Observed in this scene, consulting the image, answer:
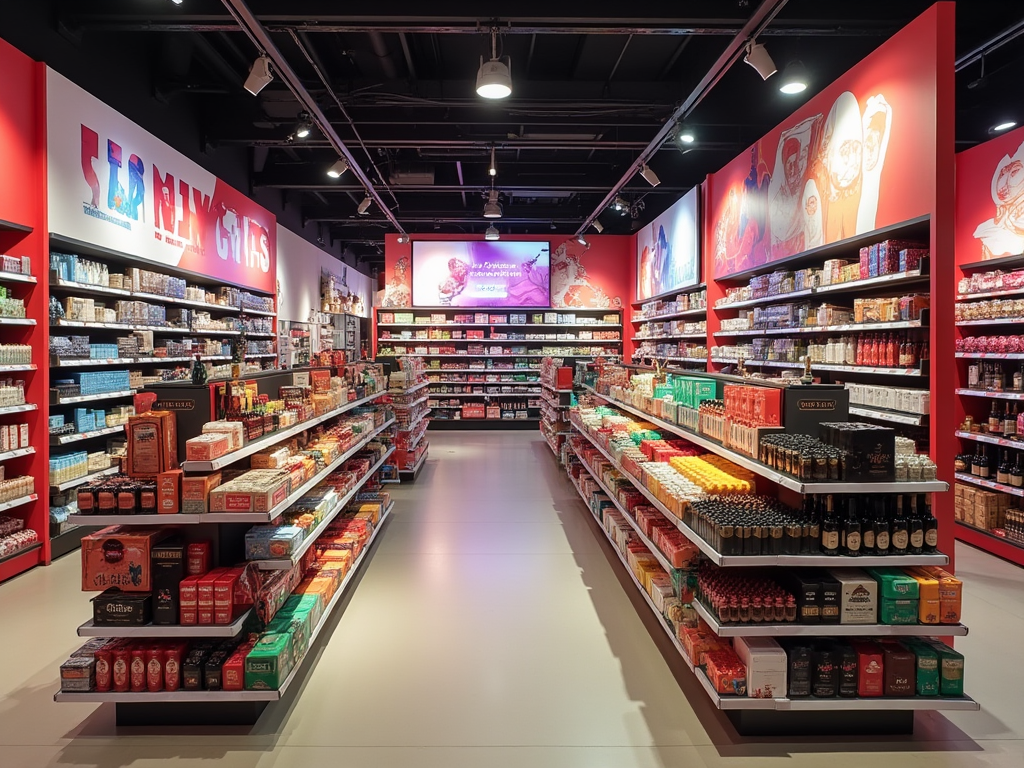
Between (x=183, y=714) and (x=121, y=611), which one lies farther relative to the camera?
(x=183, y=714)

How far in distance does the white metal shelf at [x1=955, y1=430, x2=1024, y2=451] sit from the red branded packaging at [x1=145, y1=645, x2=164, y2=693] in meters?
6.71

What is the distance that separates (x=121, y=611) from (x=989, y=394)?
22.9ft

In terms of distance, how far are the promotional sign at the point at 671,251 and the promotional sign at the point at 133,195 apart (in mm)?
7599

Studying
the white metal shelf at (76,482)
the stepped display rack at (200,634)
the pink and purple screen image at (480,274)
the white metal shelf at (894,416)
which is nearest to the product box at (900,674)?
the white metal shelf at (894,416)

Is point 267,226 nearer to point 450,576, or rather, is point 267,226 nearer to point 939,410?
point 450,576

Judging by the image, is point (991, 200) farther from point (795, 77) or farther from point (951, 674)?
point (951, 674)

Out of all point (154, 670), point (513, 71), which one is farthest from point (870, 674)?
point (513, 71)

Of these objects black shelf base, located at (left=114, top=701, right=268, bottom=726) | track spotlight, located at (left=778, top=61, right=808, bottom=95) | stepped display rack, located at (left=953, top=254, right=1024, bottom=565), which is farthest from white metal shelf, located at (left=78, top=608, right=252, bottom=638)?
track spotlight, located at (left=778, top=61, right=808, bottom=95)

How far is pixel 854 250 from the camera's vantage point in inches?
241

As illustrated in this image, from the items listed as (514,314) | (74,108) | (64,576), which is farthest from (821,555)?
(514,314)

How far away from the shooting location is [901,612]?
2885 mm

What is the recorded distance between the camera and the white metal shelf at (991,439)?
5355 mm

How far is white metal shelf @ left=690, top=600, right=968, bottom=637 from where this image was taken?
9.32 ft

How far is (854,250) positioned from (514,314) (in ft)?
32.8
